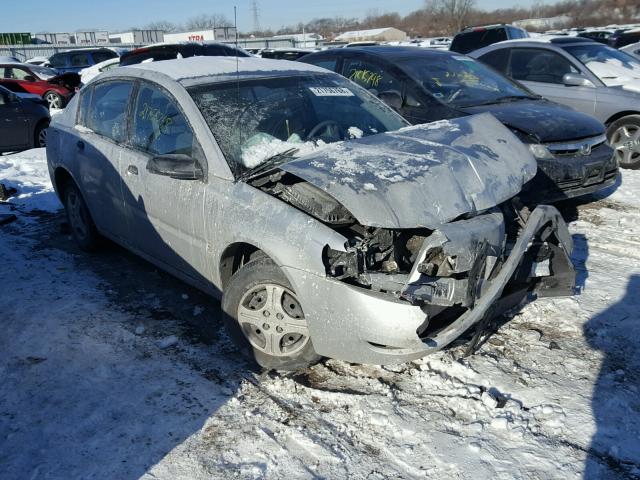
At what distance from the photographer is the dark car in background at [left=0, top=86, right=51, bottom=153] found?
10180 mm

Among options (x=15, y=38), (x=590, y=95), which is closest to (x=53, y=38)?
(x=15, y=38)

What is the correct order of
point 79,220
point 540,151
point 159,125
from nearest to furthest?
1. point 159,125
2. point 79,220
3. point 540,151

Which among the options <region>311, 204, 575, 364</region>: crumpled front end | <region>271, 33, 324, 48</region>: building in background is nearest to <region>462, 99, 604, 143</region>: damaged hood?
<region>311, 204, 575, 364</region>: crumpled front end

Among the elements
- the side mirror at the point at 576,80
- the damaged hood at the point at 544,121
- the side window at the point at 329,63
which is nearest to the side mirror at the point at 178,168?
the damaged hood at the point at 544,121

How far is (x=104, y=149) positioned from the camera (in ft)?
15.1

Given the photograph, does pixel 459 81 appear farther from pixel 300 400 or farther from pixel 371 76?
pixel 300 400

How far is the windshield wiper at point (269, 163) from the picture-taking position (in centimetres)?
353

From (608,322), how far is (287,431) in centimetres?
234

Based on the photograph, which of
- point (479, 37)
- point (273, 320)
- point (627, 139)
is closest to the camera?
point (273, 320)

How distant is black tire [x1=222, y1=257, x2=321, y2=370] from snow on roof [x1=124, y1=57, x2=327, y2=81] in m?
1.60

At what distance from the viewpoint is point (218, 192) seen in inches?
140

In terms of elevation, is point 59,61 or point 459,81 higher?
point 459,81

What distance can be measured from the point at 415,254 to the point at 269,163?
1.11 metres

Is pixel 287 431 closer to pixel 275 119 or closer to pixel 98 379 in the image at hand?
pixel 98 379
